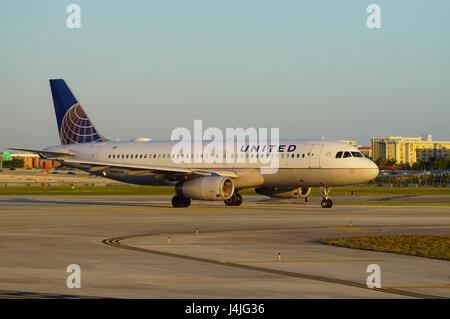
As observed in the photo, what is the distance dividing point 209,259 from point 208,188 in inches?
1085

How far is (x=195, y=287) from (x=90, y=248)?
29.6 feet

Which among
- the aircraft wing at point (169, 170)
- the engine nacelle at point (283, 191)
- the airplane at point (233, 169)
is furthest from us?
the engine nacelle at point (283, 191)

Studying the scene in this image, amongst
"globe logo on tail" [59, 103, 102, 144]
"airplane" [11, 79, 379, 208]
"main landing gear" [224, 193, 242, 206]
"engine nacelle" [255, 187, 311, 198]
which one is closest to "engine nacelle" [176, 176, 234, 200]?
"airplane" [11, 79, 379, 208]

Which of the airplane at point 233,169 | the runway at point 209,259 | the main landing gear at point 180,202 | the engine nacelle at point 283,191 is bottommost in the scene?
the runway at point 209,259

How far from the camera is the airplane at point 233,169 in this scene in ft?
165

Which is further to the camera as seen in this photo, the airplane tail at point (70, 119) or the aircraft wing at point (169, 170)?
the airplane tail at point (70, 119)

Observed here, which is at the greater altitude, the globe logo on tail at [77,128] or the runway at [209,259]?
the globe logo on tail at [77,128]

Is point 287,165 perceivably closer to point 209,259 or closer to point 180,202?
point 180,202

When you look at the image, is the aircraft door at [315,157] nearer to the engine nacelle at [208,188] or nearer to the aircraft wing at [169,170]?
the aircraft wing at [169,170]

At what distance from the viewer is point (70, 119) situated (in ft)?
206

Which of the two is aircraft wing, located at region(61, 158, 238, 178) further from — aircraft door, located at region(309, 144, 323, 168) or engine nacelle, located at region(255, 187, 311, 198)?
aircraft door, located at region(309, 144, 323, 168)

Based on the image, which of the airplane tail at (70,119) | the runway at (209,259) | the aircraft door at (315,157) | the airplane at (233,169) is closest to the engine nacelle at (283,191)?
the airplane at (233,169)

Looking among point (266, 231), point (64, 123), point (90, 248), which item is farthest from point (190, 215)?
point (64, 123)

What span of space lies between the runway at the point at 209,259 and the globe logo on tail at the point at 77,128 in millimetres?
23728
